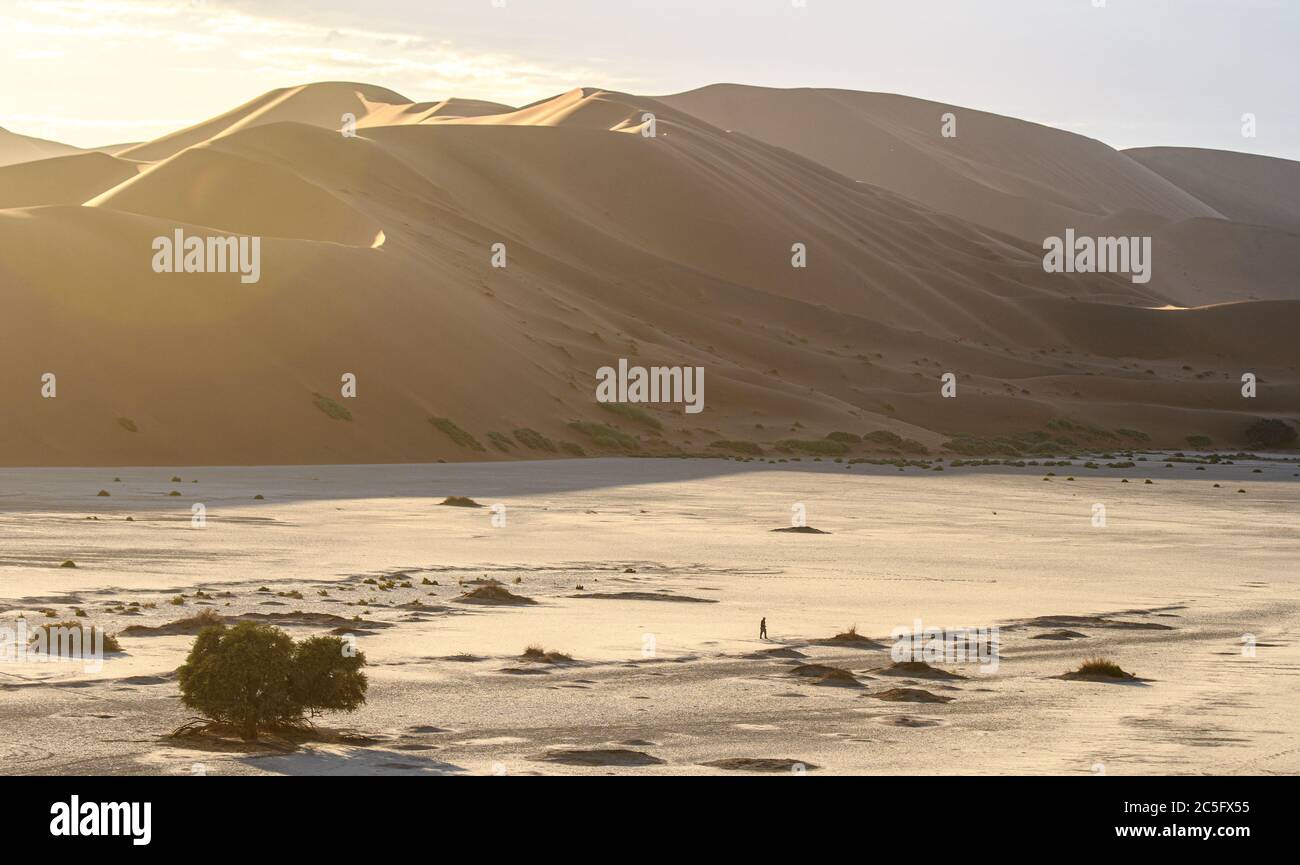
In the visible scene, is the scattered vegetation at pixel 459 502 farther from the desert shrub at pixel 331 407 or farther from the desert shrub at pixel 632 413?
the desert shrub at pixel 632 413

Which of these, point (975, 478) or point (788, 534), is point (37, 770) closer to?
point (788, 534)

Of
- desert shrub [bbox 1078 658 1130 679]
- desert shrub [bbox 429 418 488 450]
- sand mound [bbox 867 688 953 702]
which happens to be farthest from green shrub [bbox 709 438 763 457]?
sand mound [bbox 867 688 953 702]

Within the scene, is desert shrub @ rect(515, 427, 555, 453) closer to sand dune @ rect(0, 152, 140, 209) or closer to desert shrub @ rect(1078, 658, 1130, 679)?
desert shrub @ rect(1078, 658, 1130, 679)

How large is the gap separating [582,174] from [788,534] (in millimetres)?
92810

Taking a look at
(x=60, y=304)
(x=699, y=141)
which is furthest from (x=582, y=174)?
(x=60, y=304)

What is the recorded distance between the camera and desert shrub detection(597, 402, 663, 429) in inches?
3054

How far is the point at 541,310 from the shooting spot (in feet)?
302

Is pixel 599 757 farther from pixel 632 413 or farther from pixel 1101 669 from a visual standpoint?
pixel 632 413

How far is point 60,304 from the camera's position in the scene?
63.1 metres

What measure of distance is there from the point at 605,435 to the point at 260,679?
193 feet

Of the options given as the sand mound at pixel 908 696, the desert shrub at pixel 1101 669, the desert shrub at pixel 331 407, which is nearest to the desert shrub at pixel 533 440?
the desert shrub at pixel 331 407

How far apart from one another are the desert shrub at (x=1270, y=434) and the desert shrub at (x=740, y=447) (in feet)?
126

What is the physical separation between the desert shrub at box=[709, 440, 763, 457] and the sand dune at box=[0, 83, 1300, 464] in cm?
64

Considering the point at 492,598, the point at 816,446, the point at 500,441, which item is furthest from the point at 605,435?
the point at 492,598
